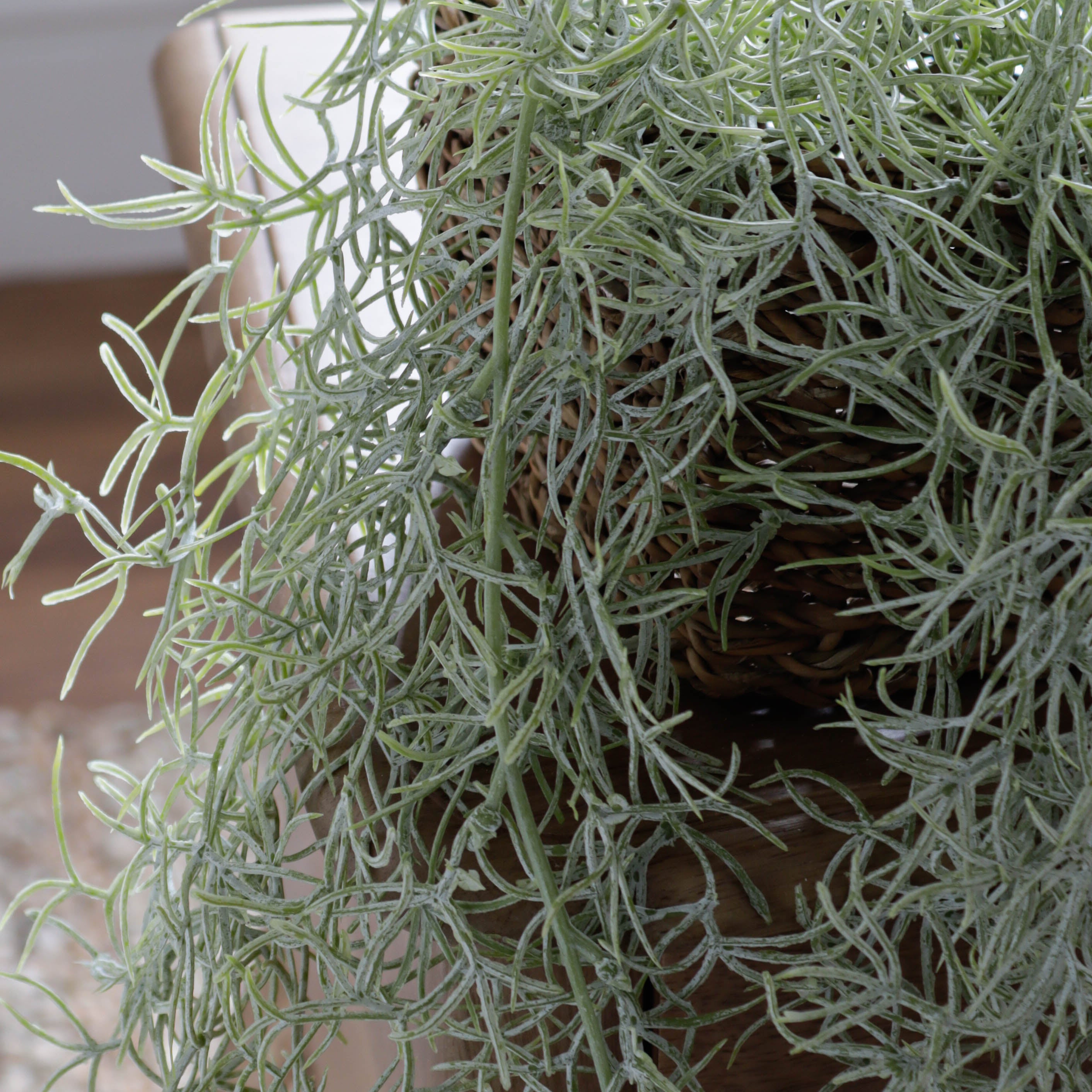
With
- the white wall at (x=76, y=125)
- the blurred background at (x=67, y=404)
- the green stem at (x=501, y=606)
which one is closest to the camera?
the green stem at (x=501, y=606)

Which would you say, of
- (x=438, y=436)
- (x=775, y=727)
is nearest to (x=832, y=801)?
(x=775, y=727)

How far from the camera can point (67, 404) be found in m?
1.63

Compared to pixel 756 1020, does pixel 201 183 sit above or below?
above

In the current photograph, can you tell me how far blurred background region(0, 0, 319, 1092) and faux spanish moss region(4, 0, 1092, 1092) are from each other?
0.14 m

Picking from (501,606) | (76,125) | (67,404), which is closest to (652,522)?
(501,606)

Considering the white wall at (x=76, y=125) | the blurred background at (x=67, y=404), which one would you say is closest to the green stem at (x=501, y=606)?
the blurred background at (x=67, y=404)

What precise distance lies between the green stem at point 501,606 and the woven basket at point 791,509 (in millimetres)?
19

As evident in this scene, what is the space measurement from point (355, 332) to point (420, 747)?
4.3 inches

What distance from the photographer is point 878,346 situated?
245 mm

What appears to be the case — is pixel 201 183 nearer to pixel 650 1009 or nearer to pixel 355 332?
pixel 355 332

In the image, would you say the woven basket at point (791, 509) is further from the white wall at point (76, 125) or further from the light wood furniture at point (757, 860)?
the white wall at point (76, 125)

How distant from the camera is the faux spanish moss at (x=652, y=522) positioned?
236 mm

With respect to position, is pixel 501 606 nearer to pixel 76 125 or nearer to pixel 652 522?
pixel 652 522

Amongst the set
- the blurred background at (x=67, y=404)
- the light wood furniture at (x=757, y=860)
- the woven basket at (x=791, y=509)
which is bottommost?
the blurred background at (x=67, y=404)
